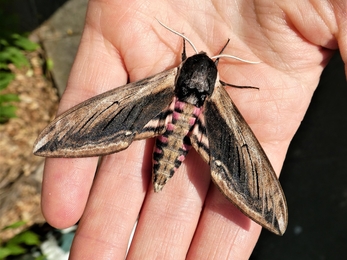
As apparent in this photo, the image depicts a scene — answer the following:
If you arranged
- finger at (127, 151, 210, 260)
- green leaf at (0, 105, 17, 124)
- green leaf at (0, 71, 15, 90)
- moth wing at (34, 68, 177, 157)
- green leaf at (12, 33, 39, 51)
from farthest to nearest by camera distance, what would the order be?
1. green leaf at (12, 33, 39, 51)
2. green leaf at (0, 71, 15, 90)
3. green leaf at (0, 105, 17, 124)
4. finger at (127, 151, 210, 260)
5. moth wing at (34, 68, 177, 157)

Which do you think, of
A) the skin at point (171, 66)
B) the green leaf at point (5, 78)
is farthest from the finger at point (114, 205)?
the green leaf at point (5, 78)

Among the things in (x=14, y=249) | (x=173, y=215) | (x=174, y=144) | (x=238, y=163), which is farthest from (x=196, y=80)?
(x=14, y=249)

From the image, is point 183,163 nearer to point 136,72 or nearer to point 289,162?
point 136,72

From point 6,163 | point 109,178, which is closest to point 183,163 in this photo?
point 109,178

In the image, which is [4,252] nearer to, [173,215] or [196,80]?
[173,215]

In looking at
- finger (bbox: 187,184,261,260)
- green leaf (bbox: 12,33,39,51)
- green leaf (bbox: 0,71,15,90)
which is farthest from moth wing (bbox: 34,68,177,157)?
green leaf (bbox: 12,33,39,51)

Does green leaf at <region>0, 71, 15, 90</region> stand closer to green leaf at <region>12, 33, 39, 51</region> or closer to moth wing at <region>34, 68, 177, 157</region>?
green leaf at <region>12, 33, 39, 51</region>
